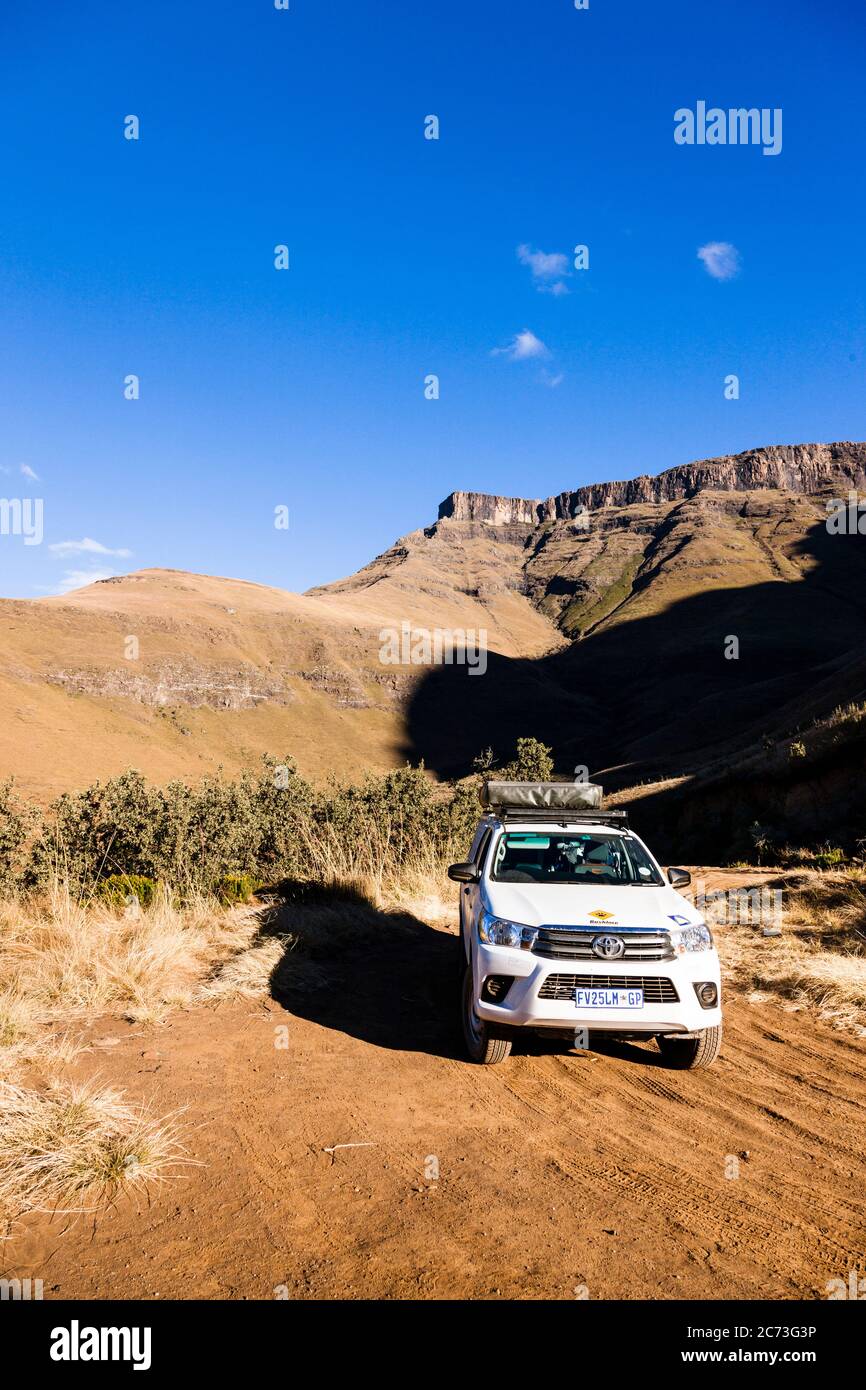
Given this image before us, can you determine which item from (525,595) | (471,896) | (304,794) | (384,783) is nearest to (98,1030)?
(471,896)

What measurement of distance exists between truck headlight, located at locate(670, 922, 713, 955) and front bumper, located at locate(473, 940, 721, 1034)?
0.30 ft

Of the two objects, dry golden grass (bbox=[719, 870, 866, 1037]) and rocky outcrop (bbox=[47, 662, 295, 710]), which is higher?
rocky outcrop (bbox=[47, 662, 295, 710])

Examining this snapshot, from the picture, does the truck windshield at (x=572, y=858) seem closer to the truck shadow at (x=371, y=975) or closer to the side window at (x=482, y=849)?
the side window at (x=482, y=849)

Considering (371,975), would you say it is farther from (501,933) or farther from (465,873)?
(501,933)

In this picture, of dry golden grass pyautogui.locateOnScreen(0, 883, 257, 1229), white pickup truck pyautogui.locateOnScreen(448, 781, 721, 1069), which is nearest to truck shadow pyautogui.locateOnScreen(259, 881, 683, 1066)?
white pickup truck pyautogui.locateOnScreen(448, 781, 721, 1069)

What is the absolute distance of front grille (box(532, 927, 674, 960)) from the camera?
505 cm

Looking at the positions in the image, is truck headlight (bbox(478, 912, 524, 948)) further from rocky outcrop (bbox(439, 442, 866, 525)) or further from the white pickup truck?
rocky outcrop (bbox(439, 442, 866, 525))

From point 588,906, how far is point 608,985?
2.21 ft

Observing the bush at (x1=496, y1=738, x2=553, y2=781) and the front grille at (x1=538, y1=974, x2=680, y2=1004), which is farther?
the bush at (x1=496, y1=738, x2=553, y2=781)

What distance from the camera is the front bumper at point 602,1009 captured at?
A: 487 cm

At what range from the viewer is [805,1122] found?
4.58m

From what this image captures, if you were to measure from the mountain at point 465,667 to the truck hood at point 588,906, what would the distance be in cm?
3240

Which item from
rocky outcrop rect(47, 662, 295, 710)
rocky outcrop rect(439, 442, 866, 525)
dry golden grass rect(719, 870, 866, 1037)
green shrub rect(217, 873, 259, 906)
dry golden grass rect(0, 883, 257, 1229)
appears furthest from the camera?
rocky outcrop rect(439, 442, 866, 525)

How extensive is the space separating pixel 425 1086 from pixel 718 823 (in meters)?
23.9
